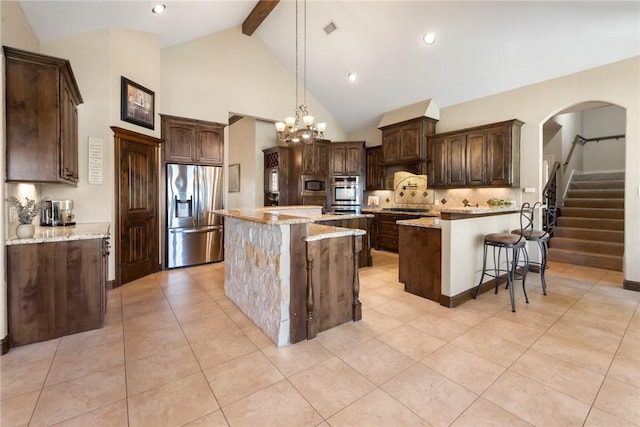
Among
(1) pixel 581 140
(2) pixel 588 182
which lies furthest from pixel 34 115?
(1) pixel 581 140

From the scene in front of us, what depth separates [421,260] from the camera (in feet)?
11.3

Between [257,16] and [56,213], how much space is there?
4469 millimetres

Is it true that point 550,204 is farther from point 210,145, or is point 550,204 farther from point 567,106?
point 210,145

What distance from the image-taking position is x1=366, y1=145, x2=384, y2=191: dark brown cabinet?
6973mm

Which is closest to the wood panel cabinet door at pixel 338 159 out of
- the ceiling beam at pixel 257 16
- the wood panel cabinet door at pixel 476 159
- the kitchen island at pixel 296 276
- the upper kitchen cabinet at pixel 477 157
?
the upper kitchen cabinet at pixel 477 157

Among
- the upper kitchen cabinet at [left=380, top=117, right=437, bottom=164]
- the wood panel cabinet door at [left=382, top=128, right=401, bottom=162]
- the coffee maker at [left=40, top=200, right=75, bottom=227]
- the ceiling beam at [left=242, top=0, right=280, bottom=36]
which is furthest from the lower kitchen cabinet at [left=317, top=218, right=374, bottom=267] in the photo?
the ceiling beam at [left=242, top=0, right=280, bottom=36]

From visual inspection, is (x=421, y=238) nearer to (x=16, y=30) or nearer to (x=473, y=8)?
(x=473, y=8)

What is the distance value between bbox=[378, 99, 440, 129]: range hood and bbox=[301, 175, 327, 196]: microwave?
1.83m

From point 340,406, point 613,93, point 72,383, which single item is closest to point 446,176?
point 613,93

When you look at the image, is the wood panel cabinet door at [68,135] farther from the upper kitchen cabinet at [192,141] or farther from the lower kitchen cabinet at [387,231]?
the lower kitchen cabinet at [387,231]

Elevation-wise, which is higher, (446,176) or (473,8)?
(473,8)

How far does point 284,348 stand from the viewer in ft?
7.64

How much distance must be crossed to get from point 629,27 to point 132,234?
22.5 ft

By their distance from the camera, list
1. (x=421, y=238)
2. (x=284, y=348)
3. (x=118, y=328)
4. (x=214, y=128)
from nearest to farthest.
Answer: (x=284, y=348) < (x=118, y=328) < (x=421, y=238) < (x=214, y=128)
